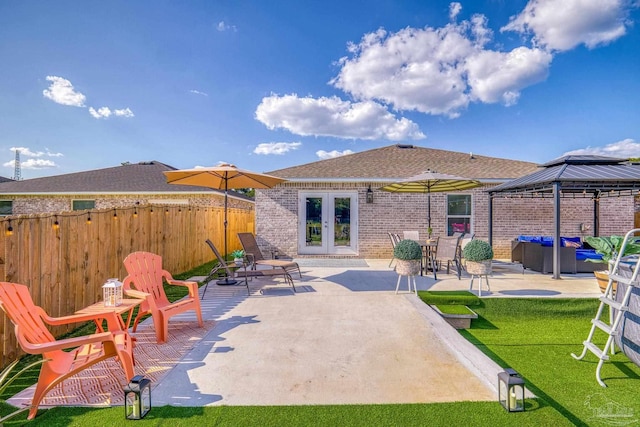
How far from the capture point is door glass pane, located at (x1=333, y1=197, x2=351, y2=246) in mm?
11891

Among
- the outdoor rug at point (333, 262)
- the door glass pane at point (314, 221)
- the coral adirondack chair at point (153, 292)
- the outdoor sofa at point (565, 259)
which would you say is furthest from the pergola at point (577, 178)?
the coral adirondack chair at point (153, 292)

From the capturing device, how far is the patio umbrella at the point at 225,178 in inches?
277

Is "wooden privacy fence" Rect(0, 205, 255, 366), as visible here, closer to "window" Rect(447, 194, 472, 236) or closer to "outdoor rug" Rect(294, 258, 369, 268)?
"outdoor rug" Rect(294, 258, 369, 268)

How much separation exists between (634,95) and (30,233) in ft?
65.8

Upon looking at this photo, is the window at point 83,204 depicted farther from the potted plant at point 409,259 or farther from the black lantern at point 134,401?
the black lantern at point 134,401

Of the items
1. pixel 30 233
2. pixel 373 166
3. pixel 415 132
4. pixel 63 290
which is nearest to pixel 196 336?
pixel 63 290

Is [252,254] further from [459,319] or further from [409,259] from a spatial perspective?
[459,319]

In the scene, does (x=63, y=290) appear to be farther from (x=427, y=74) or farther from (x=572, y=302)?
(x=427, y=74)

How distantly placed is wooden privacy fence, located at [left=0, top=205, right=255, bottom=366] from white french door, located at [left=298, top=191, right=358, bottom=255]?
15.3ft

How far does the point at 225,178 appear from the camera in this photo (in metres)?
7.73

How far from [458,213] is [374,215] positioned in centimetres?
316

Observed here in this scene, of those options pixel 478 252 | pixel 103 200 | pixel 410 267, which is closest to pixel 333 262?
pixel 410 267

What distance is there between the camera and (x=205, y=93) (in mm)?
16500

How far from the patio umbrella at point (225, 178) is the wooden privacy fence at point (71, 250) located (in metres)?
1.18
